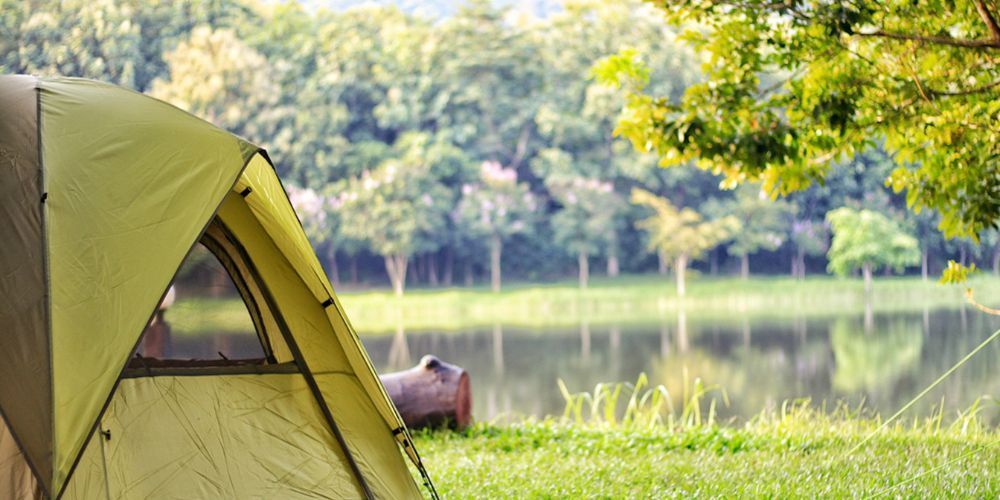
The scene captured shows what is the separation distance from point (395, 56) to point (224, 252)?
93.9 feet

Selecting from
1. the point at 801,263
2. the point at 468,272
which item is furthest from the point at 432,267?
the point at 801,263

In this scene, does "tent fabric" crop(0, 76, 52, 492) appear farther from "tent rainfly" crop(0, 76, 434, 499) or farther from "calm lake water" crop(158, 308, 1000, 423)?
"calm lake water" crop(158, 308, 1000, 423)

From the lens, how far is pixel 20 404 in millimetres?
2752

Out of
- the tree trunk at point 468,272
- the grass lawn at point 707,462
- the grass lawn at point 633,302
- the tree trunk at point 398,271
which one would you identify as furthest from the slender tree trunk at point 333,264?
the grass lawn at point 707,462

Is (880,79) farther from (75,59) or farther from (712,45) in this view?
(75,59)

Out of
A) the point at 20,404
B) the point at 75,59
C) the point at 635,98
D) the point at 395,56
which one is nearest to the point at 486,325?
the point at 395,56

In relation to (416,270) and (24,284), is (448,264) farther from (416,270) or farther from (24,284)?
(24,284)

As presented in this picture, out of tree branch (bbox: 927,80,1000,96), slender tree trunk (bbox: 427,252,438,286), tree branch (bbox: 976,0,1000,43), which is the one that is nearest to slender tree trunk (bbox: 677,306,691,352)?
slender tree trunk (bbox: 427,252,438,286)

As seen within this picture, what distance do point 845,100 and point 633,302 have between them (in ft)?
82.0

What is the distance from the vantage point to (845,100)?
4316 mm

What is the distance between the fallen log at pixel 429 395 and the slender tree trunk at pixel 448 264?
25589 mm

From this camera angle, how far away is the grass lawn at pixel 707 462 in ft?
13.9

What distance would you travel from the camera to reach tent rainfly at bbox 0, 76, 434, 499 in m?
2.84

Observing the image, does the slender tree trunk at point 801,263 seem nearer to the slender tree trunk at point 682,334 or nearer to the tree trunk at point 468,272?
the slender tree trunk at point 682,334
